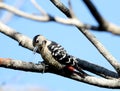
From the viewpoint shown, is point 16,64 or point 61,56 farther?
point 61,56

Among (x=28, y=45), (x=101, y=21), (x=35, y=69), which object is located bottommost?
(x=35, y=69)

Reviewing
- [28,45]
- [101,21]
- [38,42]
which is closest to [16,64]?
[38,42]

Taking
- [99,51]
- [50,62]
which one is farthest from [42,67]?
[99,51]


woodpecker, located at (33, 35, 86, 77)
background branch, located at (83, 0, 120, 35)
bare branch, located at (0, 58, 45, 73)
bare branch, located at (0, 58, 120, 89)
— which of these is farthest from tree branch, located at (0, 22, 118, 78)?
background branch, located at (83, 0, 120, 35)

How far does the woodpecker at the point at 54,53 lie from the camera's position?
11.6ft

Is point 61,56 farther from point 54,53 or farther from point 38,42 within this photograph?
point 38,42

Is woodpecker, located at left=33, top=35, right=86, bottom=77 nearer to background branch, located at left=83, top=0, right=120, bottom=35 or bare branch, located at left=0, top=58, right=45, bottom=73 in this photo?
bare branch, located at left=0, top=58, right=45, bottom=73

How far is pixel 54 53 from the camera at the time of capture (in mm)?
3684

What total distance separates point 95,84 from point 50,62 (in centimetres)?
47

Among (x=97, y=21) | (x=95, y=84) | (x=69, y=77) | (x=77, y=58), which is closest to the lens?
(x=97, y=21)

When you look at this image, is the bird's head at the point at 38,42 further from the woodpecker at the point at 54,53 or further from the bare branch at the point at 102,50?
the bare branch at the point at 102,50

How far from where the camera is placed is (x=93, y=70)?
3748 mm

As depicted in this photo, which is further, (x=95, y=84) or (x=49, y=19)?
Result: (x=95, y=84)

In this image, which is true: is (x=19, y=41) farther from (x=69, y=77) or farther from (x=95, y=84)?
(x=95, y=84)
